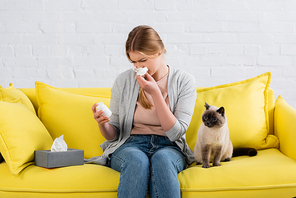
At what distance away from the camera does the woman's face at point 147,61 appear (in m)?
1.41

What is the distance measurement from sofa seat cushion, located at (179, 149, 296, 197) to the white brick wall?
105 cm

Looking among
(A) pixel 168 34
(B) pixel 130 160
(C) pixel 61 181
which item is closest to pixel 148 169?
(B) pixel 130 160

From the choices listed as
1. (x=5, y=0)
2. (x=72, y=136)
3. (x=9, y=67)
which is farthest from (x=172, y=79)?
(x=5, y=0)

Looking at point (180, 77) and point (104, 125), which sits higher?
point (180, 77)

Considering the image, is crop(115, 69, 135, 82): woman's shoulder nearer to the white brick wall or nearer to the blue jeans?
the blue jeans

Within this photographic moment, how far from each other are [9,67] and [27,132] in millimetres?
1032

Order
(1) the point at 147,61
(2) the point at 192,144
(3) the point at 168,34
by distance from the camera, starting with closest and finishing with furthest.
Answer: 1. (1) the point at 147,61
2. (2) the point at 192,144
3. (3) the point at 168,34

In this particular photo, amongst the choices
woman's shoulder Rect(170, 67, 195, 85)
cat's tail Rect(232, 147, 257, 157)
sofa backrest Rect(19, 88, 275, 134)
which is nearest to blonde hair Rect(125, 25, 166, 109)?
woman's shoulder Rect(170, 67, 195, 85)

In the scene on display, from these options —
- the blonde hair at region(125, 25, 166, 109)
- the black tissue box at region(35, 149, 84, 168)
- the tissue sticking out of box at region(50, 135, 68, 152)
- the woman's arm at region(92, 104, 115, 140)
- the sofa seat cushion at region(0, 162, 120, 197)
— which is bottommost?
the sofa seat cushion at region(0, 162, 120, 197)

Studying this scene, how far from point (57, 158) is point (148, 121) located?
0.48 m

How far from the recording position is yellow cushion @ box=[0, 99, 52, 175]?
1307 millimetres

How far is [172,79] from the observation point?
1.52 m

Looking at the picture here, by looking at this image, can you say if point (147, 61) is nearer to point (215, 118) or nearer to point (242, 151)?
point (215, 118)

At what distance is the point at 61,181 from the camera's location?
124 centimetres
